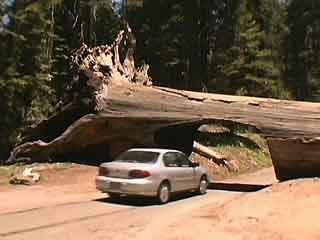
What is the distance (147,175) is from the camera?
14641 mm

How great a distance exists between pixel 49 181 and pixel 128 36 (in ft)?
25.8

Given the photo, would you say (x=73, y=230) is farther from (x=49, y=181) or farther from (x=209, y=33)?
(x=209, y=33)

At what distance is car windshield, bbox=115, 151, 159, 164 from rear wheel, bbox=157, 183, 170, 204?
2.39 ft

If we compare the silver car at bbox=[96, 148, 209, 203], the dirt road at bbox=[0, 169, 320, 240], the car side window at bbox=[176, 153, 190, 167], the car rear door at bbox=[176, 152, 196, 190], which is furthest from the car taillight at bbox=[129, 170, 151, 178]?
the car side window at bbox=[176, 153, 190, 167]

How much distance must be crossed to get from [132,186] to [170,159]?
6.33ft

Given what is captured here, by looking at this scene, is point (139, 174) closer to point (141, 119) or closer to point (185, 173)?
point (185, 173)

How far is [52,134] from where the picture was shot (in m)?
23.9

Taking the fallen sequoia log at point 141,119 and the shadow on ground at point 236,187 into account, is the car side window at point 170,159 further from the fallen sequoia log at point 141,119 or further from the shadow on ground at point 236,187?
the shadow on ground at point 236,187

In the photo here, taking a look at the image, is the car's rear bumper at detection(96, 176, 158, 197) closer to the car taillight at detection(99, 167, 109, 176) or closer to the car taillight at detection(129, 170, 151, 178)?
the car taillight at detection(129, 170, 151, 178)

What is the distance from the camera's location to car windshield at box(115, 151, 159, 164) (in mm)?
15492

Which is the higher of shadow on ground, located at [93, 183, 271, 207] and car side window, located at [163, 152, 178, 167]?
car side window, located at [163, 152, 178, 167]

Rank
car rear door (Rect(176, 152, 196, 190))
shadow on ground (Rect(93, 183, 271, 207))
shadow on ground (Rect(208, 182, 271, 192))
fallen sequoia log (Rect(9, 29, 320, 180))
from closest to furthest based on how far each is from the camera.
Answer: shadow on ground (Rect(93, 183, 271, 207))
car rear door (Rect(176, 152, 196, 190))
fallen sequoia log (Rect(9, 29, 320, 180))
shadow on ground (Rect(208, 182, 271, 192))

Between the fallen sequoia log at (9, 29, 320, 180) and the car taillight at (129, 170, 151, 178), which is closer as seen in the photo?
the car taillight at (129, 170, 151, 178)

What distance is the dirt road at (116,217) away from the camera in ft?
33.9
